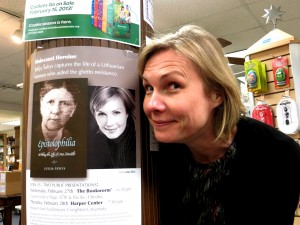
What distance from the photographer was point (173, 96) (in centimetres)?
88

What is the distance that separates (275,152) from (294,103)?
3.88ft

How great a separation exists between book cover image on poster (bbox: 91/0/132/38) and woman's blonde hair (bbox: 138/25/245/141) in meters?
0.09

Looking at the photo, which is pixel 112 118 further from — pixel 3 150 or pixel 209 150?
pixel 3 150

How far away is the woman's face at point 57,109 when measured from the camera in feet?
2.84

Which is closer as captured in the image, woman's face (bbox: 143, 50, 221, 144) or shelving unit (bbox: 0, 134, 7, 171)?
woman's face (bbox: 143, 50, 221, 144)

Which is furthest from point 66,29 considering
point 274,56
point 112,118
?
point 274,56

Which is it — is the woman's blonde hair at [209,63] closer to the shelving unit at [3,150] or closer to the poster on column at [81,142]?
the poster on column at [81,142]

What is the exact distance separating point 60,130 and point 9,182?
331 cm

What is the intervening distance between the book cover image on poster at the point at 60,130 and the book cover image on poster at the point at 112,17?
0.61 feet


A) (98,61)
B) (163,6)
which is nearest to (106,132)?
(98,61)

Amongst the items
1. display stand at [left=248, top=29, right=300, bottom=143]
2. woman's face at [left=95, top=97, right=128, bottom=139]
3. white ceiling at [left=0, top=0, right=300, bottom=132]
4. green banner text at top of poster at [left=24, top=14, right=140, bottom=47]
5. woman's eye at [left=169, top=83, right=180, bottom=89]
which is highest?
white ceiling at [left=0, top=0, right=300, bottom=132]

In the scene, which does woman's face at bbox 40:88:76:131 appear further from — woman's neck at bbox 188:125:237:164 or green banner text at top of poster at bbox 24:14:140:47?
woman's neck at bbox 188:125:237:164

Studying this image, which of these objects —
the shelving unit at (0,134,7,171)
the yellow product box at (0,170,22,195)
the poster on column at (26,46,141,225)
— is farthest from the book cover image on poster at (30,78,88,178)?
the shelving unit at (0,134,7,171)

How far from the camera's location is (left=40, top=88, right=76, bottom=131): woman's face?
2.84 ft
